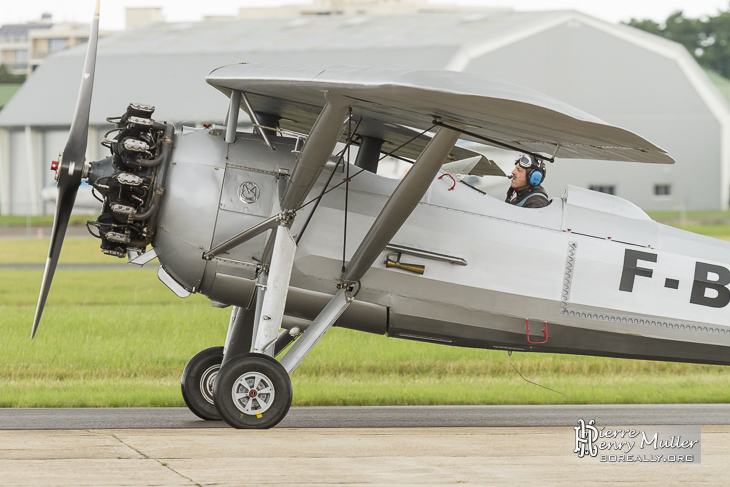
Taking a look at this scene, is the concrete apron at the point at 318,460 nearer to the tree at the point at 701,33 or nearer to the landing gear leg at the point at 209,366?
the landing gear leg at the point at 209,366

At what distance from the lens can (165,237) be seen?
934 cm

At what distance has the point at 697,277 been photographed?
1017 centimetres

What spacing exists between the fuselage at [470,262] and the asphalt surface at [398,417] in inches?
44.7

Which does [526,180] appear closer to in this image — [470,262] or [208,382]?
[470,262]

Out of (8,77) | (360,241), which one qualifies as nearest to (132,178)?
(360,241)

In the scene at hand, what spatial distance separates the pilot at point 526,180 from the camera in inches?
411

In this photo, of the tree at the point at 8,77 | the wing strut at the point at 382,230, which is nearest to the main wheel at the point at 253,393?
the wing strut at the point at 382,230

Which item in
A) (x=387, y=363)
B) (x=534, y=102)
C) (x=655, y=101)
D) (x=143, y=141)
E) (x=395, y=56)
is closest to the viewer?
(x=534, y=102)

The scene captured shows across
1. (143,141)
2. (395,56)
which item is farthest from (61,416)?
(395,56)

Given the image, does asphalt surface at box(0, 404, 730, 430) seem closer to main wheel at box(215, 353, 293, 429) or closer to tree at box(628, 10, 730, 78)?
main wheel at box(215, 353, 293, 429)

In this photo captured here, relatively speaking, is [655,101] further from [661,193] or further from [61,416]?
[61,416]

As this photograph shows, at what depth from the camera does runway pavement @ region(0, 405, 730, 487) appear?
7496 mm

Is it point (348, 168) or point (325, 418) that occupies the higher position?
point (348, 168)

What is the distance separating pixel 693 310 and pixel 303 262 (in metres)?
4.00
